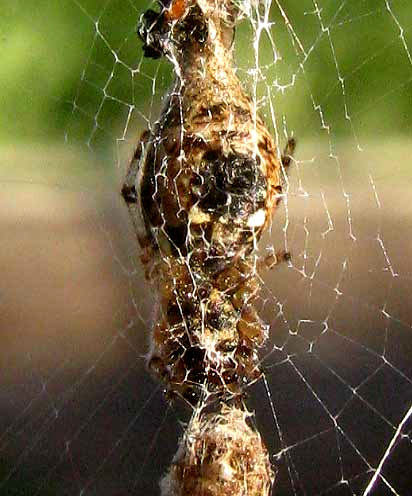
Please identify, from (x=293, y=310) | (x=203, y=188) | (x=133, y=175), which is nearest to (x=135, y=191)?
(x=133, y=175)

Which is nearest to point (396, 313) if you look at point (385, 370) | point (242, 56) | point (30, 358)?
point (385, 370)

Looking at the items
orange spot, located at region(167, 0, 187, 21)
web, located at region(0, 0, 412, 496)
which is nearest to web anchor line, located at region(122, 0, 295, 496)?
orange spot, located at region(167, 0, 187, 21)

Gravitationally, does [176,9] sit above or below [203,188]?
above

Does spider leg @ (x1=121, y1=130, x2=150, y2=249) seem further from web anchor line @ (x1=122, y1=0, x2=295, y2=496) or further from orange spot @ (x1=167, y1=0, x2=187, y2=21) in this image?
orange spot @ (x1=167, y1=0, x2=187, y2=21)

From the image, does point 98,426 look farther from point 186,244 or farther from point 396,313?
point 186,244

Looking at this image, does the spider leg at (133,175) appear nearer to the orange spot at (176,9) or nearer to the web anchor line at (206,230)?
the web anchor line at (206,230)

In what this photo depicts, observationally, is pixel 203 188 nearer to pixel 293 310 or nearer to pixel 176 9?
pixel 176 9
